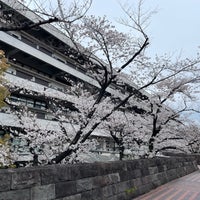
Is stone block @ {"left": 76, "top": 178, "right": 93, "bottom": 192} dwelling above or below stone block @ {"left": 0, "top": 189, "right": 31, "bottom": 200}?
above

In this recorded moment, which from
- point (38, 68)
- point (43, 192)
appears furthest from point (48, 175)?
point (38, 68)

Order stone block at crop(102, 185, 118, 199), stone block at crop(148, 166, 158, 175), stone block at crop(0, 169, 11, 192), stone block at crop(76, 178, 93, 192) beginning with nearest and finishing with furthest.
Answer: stone block at crop(0, 169, 11, 192) → stone block at crop(76, 178, 93, 192) → stone block at crop(102, 185, 118, 199) → stone block at crop(148, 166, 158, 175)

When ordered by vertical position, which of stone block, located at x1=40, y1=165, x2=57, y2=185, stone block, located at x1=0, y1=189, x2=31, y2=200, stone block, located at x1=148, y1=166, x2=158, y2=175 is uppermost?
stone block, located at x1=148, y1=166, x2=158, y2=175

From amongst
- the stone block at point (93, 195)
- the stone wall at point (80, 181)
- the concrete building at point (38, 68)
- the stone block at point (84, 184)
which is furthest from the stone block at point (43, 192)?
the concrete building at point (38, 68)

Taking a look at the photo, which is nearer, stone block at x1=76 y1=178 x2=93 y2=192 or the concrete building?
stone block at x1=76 y1=178 x2=93 y2=192

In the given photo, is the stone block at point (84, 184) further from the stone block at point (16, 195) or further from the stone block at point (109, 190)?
the stone block at point (16, 195)

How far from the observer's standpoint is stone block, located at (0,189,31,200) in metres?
4.09

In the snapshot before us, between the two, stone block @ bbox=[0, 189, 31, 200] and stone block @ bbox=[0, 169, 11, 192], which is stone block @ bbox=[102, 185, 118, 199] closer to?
stone block @ bbox=[0, 189, 31, 200]

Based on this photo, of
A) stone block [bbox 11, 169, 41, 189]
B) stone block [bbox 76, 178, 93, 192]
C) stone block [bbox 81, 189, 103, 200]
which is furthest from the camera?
stone block [bbox 81, 189, 103, 200]

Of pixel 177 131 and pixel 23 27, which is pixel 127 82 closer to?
pixel 177 131

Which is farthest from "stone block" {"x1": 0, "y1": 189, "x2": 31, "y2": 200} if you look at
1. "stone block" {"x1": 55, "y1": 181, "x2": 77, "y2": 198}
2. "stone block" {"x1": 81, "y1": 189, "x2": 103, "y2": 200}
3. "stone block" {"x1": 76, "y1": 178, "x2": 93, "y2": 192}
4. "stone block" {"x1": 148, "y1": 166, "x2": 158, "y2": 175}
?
"stone block" {"x1": 148, "y1": 166, "x2": 158, "y2": 175}

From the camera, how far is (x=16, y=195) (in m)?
4.29

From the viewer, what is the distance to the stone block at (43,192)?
466cm

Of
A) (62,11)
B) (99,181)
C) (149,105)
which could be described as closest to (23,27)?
(62,11)
